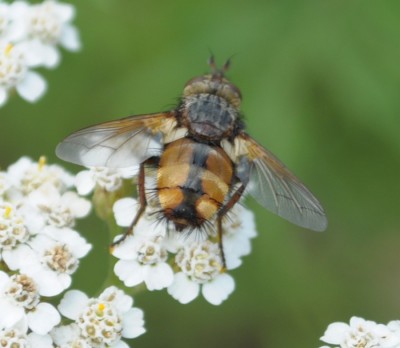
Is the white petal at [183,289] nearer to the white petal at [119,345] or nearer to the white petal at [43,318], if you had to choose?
the white petal at [119,345]

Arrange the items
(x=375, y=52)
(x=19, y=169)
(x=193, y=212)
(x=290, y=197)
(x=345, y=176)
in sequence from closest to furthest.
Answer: (x=193, y=212) → (x=290, y=197) → (x=19, y=169) → (x=375, y=52) → (x=345, y=176)

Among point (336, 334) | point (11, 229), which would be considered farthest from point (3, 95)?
point (336, 334)

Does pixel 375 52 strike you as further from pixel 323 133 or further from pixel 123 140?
pixel 123 140

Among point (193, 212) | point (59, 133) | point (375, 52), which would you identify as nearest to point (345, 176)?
point (375, 52)

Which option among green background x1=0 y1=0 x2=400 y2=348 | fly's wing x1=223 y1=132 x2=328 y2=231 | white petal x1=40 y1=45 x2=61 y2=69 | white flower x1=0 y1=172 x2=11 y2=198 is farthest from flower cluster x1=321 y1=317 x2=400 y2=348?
white petal x1=40 y1=45 x2=61 y2=69

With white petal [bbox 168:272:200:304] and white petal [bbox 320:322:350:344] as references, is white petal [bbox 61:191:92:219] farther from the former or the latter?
white petal [bbox 320:322:350:344]
